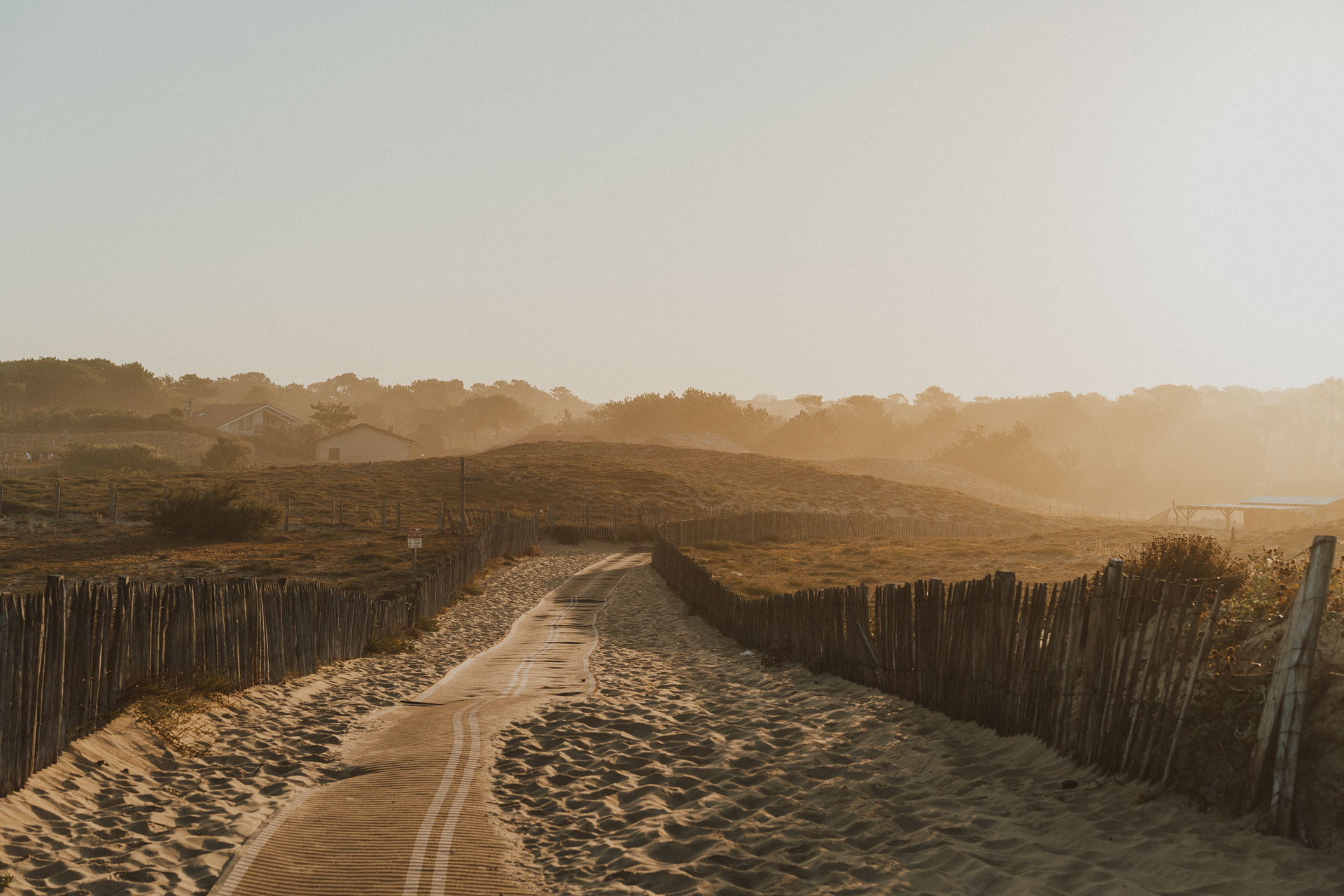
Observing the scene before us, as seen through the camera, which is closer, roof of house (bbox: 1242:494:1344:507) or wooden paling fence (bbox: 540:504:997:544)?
wooden paling fence (bbox: 540:504:997:544)

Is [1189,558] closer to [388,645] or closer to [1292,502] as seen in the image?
[388,645]

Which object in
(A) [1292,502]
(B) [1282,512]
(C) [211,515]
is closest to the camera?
(C) [211,515]

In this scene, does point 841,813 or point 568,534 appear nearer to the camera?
point 841,813

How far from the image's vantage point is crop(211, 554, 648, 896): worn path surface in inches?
214

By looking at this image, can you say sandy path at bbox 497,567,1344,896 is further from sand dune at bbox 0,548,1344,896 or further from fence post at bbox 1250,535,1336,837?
fence post at bbox 1250,535,1336,837

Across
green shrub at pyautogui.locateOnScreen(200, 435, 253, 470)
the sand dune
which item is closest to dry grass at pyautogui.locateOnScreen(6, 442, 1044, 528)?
green shrub at pyautogui.locateOnScreen(200, 435, 253, 470)

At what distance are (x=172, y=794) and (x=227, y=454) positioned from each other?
71.8 m

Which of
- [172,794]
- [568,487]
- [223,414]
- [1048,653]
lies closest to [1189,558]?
[1048,653]

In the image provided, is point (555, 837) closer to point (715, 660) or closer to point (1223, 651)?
point (1223, 651)

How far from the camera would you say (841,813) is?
6531 mm

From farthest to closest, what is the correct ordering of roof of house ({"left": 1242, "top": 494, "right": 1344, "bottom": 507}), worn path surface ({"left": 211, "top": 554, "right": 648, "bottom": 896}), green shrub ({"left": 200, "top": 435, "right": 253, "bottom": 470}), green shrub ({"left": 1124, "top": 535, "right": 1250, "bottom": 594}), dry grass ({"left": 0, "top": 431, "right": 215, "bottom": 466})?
dry grass ({"left": 0, "top": 431, "right": 215, "bottom": 466}), green shrub ({"left": 200, "top": 435, "right": 253, "bottom": 470}), roof of house ({"left": 1242, "top": 494, "right": 1344, "bottom": 507}), green shrub ({"left": 1124, "top": 535, "right": 1250, "bottom": 594}), worn path surface ({"left": 211, "top": 554, "right": 648, "bottom": 896})

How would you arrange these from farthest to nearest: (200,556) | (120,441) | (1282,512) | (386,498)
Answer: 1. (120,441)
2. (386,498)
3. (1282,512)
4. (200,556)

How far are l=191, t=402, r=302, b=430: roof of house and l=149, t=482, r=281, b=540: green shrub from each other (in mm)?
55987

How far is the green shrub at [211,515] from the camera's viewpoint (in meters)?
35.2
